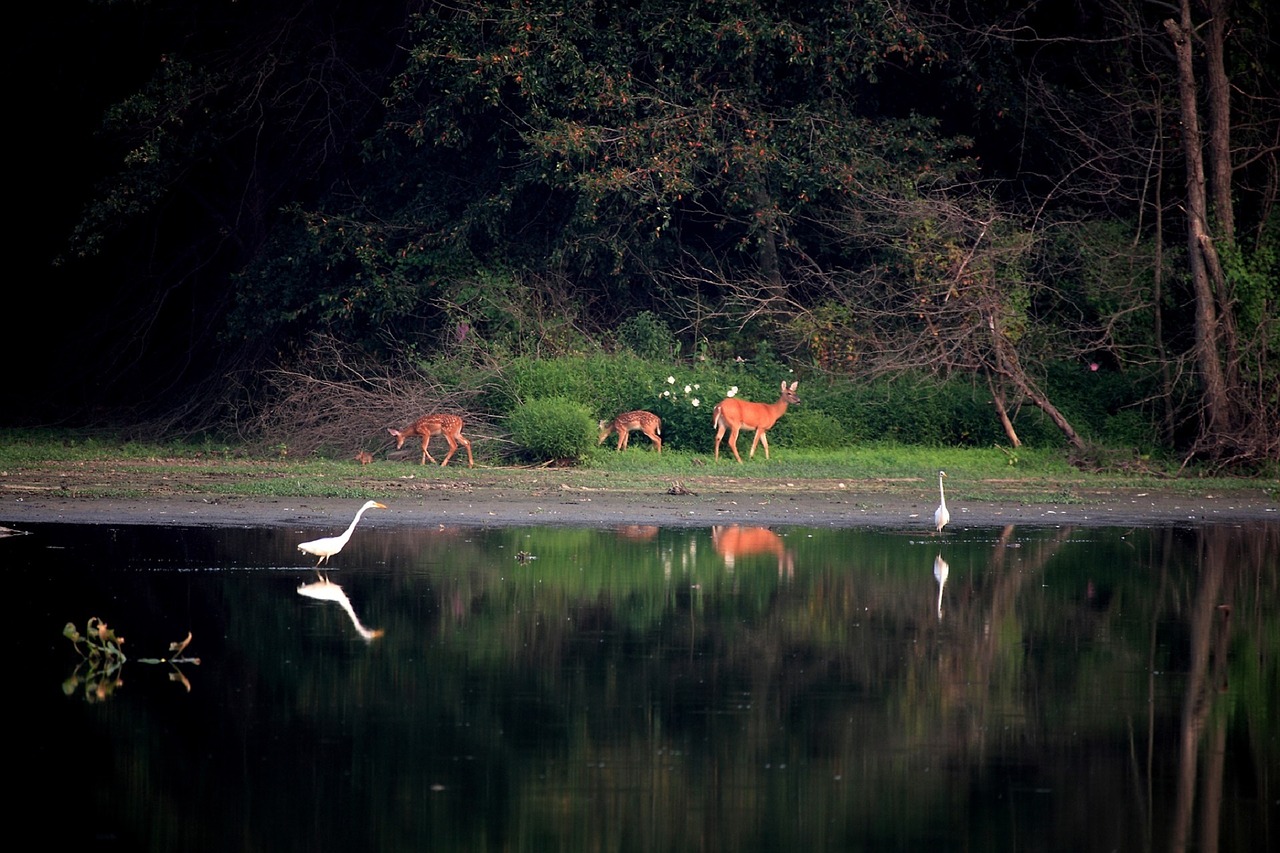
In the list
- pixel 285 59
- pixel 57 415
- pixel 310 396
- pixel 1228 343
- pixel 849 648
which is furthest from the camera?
pixel 57 415

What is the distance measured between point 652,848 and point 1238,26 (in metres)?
22.8

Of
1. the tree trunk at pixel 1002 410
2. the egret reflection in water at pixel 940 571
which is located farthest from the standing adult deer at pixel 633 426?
the egret reflection in water at pixel 940 571

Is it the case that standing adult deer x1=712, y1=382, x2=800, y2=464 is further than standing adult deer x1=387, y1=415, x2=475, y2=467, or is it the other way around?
standing adult deer x1=712, y1=382, x2=800, y2=464

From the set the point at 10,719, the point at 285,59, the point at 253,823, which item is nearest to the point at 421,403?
the point at 285,59

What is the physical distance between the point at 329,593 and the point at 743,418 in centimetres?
1261

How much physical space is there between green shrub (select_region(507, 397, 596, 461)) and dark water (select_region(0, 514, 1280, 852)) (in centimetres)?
818

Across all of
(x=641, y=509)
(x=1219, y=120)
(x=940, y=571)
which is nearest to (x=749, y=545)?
(x=940, y=571)

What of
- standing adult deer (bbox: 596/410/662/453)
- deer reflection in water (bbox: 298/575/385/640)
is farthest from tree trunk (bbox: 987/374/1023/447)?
deer reflection in water (bbox: 298/575/385/640)

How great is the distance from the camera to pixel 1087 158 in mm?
27641

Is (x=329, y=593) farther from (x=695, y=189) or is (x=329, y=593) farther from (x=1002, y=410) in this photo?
(x=1002, y=410)

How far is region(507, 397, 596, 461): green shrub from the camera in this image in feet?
76.8

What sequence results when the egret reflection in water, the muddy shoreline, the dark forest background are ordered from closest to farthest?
the egret reflection in water, the muddy shoreline, the dark forest background

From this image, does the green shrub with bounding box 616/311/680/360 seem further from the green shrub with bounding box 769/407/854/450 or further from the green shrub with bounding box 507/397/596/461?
the green shrub with bounding box 507/397/596/461

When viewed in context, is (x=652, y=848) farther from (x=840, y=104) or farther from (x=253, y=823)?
(x=840, y=104)
